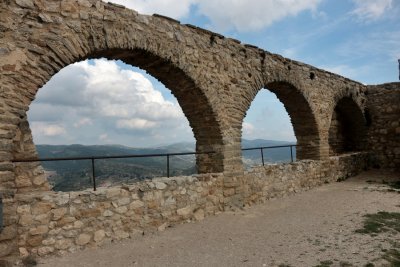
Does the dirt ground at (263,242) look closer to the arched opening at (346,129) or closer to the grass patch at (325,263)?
the grass patch at (325,263)

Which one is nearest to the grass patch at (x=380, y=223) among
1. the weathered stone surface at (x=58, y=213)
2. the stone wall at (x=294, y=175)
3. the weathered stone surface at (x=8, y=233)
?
the stone wall at (x=294, y=175)

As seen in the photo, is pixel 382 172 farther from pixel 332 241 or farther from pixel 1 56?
pixel 1 56

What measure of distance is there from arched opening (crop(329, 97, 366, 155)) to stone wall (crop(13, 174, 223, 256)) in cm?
1026

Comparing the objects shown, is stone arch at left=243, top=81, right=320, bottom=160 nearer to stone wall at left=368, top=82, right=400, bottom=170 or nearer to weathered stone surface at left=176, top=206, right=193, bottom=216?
stone wall at left=368, top=82, right=400, bottom=170

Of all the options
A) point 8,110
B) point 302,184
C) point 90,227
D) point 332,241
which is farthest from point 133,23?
point 302,184

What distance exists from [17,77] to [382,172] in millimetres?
14532

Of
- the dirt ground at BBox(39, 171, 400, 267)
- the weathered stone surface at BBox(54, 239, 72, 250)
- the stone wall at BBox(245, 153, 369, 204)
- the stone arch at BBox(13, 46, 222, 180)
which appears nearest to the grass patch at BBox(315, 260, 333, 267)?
the dirt ground at BBox(39, 171, 400, 267)

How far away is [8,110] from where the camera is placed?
502 centimetres

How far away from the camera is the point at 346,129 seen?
55.2 feet

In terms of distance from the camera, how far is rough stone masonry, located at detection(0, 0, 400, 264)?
5090 mm

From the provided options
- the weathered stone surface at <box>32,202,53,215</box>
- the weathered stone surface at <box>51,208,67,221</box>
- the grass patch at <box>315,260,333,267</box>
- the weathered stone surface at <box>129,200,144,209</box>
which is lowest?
the grass patch at <box>315,260,333,267</box>

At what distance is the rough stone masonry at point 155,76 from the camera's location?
5090 millimetres

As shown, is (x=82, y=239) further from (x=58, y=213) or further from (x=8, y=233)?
(x=8, y=233)

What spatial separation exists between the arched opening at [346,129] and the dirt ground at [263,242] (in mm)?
7584
